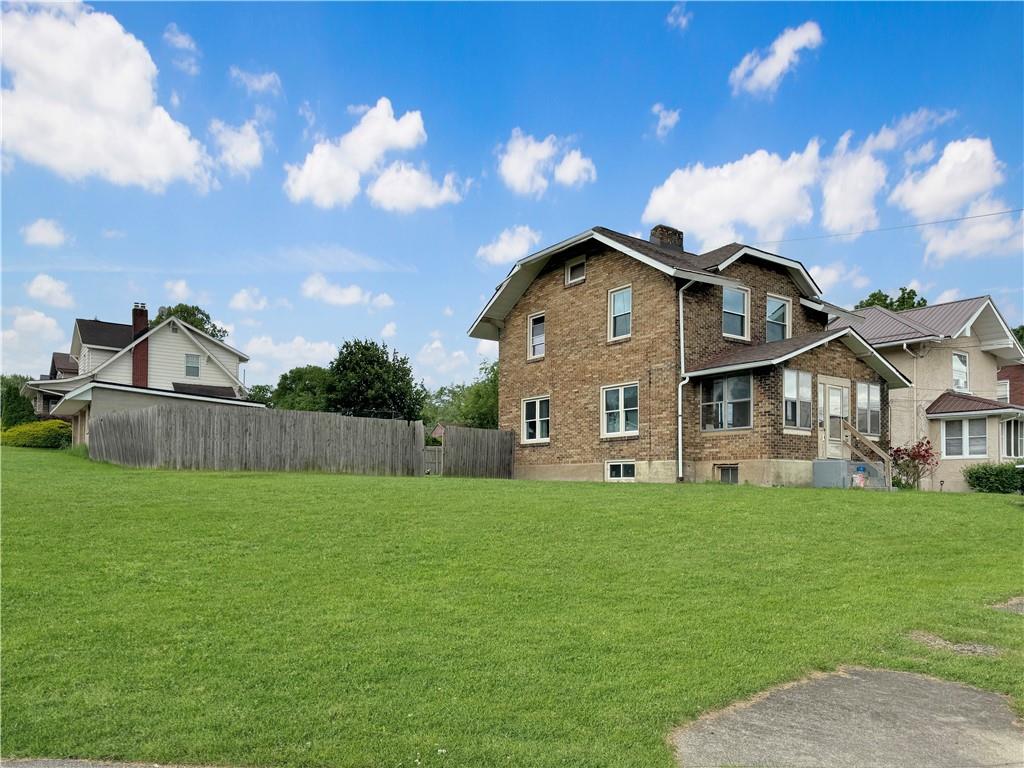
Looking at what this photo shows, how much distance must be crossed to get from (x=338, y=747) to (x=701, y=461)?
18.7 m

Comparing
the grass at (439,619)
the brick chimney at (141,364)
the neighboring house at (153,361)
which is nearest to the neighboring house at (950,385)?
the grass at (439,619)

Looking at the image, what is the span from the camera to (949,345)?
30.0m

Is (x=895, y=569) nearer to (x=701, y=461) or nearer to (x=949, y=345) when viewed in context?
(x=701, y=461)

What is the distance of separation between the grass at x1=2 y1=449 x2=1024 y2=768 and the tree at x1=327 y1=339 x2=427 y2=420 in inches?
1514

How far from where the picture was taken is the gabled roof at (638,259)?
2212 centimetres

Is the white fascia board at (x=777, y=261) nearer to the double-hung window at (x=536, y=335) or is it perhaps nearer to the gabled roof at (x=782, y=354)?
the gabled roof at (x=782, y=354)

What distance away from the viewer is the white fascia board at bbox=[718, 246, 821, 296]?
22.8 m

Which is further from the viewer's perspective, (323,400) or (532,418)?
(323,400)

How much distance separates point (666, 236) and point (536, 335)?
5716 mm

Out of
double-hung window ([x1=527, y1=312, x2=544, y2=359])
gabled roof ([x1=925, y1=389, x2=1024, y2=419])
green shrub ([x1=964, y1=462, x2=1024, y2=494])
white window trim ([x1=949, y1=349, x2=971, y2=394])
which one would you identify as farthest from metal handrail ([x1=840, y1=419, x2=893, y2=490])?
double-hung window ([x1=527, y1=312, x2=544, y2=359])

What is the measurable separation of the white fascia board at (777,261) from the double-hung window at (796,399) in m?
3.82

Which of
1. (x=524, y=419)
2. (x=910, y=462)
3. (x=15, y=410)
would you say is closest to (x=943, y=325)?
(x=910, y=462)

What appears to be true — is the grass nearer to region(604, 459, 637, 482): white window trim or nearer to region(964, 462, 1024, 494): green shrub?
region(604, 459, 637, 482): white window trim

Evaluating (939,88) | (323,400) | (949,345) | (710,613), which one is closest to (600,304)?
(939,88)
